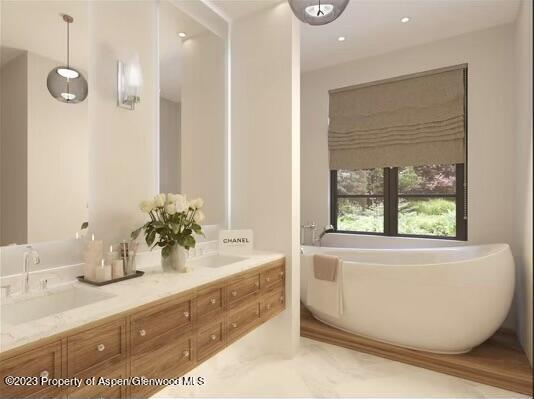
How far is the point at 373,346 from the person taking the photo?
2.58 meters

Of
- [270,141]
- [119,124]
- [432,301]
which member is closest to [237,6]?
[270,141]

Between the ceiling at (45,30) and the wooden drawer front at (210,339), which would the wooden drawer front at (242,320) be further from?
the ceiling at (45,30)

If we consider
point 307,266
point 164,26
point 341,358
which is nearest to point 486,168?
point 307,266

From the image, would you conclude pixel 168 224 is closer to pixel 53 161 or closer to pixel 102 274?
→ pixel 102 274

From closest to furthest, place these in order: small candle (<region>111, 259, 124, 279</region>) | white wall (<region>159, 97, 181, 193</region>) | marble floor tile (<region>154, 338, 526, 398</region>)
A: 1. small candle (<region>111, 259, 124, 279</region>)
2. marble floor tile (<region>154, 338, 526, 398</region>)
3. white wall (<region>159, 97, 181, 193</region>)

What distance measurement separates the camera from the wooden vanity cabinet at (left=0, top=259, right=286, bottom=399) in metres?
1.03

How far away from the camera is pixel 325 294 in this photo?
2787 millimetres

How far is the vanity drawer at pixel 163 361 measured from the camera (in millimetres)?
1349

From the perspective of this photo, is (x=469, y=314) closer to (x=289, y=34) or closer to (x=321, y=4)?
(x=321, y=4)

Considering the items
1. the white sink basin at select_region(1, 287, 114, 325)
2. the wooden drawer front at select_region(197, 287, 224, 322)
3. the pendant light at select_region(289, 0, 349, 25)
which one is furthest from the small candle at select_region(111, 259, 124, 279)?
the pendant light at select_region(289, 0, 349, 25)

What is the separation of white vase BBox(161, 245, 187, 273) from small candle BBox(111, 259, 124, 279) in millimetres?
254

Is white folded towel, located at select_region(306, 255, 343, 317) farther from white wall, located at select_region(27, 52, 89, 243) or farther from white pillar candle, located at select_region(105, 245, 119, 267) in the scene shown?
white wall, located at select_region(27, 52, 89, 243)

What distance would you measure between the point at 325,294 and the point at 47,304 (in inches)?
82.3

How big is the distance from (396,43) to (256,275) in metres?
2.95
